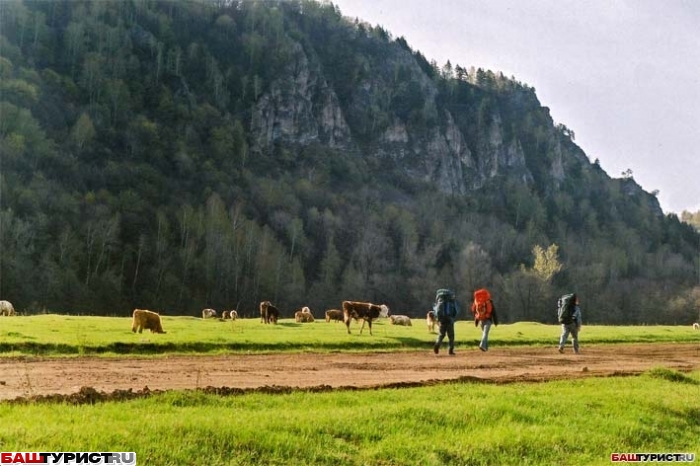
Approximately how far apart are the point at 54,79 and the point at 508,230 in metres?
126

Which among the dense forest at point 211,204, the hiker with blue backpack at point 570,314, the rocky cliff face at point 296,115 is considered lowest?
the hiker with blue backpack at point 570,314

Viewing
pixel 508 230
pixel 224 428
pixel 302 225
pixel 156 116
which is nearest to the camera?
pixel 224 428

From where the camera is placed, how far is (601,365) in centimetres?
2172

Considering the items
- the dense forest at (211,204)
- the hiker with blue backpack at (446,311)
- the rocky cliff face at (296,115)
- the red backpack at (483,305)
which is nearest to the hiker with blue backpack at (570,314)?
the red backpack at (483,305)

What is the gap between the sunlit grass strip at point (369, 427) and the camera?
816cm

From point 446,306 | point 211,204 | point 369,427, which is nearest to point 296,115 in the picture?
point 211,204

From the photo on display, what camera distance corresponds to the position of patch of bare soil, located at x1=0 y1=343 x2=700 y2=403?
40.4 ft

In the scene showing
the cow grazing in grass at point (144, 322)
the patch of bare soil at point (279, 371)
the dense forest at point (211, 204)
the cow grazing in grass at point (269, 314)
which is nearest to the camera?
the patch of bare soil at point (279, 371)

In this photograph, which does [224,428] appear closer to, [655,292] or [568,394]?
[568,394]

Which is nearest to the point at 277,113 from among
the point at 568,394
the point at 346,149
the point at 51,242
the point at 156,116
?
the point at 346,149

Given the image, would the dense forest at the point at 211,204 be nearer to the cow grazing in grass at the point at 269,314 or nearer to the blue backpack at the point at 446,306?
the cow grazing in grass at the point at 269,314

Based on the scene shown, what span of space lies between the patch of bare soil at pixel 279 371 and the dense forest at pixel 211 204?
60.1m

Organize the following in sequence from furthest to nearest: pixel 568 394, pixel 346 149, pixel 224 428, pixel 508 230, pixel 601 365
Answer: pixel 346 149 < pixel 508 230 < pixel 601 365 < pixel 568 394 < pixel 224 428

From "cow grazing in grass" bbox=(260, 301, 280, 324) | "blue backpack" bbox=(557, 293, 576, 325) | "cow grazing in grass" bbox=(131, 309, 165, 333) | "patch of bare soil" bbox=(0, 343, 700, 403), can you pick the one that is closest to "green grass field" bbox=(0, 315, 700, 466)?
"patch of bare soil" bbox=(0, 343, 700, 403)
